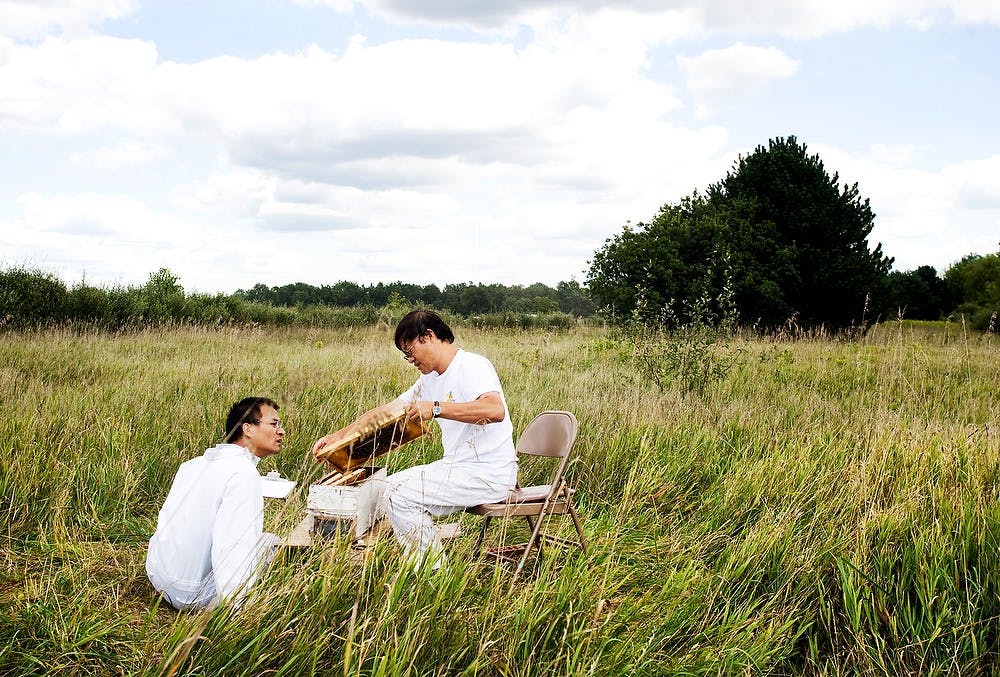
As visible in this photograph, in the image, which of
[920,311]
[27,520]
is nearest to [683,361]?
[27,520]

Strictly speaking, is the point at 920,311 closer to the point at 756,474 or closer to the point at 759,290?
the point at 759,290

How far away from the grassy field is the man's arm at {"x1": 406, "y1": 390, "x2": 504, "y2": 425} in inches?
21.2

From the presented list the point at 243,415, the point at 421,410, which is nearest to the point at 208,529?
the point at 243,415

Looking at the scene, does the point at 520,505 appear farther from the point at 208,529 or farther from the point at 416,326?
the point at 208,529

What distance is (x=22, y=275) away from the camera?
603 inches

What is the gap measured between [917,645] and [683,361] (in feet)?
15.7

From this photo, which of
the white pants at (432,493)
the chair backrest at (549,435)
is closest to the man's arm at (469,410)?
the white pants at (432,493)

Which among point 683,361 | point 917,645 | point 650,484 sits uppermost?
point 683,361

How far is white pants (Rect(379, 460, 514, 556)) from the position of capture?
3510 millimetres

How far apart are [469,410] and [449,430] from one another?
16.8 inches

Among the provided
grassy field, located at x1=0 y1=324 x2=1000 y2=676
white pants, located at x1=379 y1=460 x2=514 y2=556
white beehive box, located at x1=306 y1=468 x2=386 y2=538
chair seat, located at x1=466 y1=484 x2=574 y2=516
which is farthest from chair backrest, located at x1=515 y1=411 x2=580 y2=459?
white beehive box, located at x1=306 y1=468 x2=386 y2=538

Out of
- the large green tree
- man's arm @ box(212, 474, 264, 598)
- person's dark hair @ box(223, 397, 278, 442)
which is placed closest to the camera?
man's arm @ box(212, 474, 264, 598)

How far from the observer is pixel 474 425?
3770 millimetres

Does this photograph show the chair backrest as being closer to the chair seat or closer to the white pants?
the chair seat
